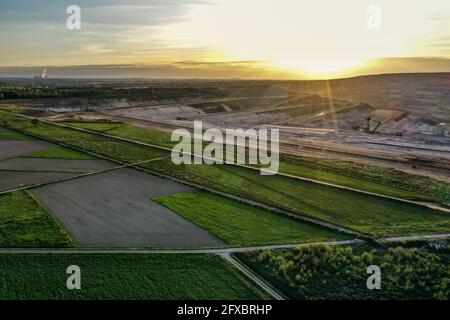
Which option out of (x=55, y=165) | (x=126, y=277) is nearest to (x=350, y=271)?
(x=126, y=277)

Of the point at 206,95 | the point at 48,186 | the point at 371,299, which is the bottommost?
the point at 371,299

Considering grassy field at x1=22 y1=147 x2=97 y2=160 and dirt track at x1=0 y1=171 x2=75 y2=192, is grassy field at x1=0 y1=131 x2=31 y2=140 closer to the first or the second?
grassy field at x1=22 y1=147 x2=97 y2=160

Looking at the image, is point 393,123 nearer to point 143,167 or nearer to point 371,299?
point 143,167

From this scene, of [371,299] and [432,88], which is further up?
[432,88]

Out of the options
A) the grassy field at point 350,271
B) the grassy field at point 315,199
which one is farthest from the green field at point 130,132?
the grassy field at point 350,271

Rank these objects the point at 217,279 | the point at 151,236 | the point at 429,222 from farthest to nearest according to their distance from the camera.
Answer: the point at 429,222 < the point at 151,236 < the point at 217,279

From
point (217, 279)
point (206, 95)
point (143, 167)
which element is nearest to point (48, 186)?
point (143, 167)
